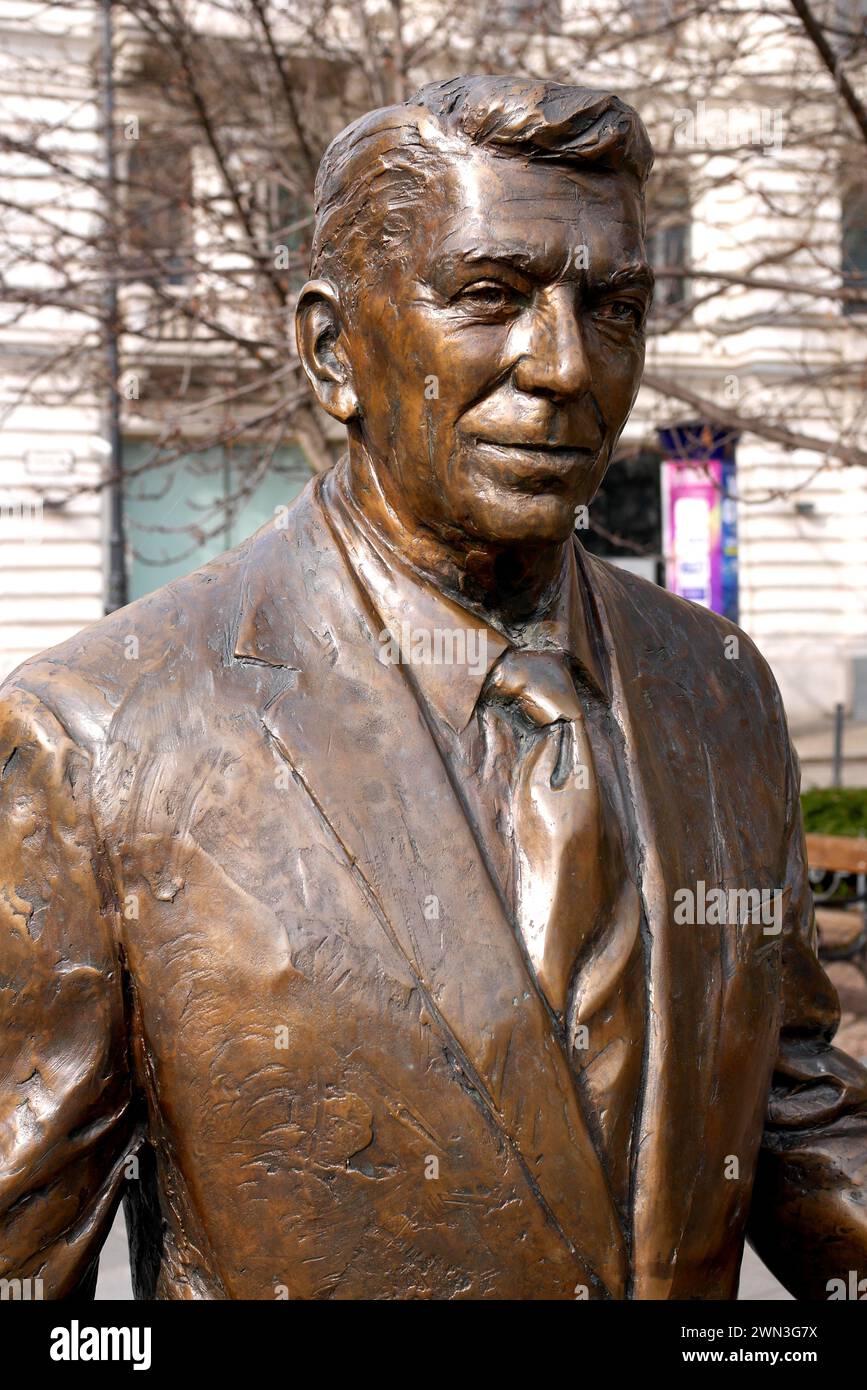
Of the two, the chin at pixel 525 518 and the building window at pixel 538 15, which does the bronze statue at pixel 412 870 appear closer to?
the chin at pixel 525 518

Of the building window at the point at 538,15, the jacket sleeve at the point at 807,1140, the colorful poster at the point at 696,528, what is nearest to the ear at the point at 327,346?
the jacket sleeve at the point at 807,1140

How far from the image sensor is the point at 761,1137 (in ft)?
5.95

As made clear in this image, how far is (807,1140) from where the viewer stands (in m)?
1.90

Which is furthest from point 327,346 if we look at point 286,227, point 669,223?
point 286,227

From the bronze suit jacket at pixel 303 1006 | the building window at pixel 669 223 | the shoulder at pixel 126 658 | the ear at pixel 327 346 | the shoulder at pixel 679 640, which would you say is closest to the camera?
the bronze suit jacket at pixel 303 1006

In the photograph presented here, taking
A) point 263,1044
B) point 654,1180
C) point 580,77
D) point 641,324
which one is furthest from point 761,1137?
point 580,77

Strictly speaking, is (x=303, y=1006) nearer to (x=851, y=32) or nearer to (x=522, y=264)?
(x=522, y=264)

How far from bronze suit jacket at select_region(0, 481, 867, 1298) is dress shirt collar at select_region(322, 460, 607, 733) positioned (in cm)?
3

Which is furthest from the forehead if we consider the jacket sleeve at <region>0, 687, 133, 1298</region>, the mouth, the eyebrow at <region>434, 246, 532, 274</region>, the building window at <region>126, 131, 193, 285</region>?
the building window at <region>126, 131, 193, 285</region>

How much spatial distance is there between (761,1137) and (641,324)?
99 centimetres

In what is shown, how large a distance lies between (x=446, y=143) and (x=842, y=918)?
6.99 meters

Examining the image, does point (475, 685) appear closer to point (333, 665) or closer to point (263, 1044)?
point (333, 665)

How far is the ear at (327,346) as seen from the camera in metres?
1.80

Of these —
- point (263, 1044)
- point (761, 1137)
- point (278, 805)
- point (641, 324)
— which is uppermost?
point (641, 324)
